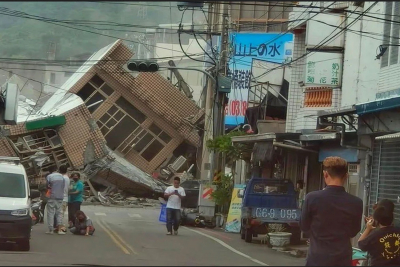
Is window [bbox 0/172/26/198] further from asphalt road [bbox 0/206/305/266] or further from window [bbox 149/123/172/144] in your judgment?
window [bbox 149/123/172/144]

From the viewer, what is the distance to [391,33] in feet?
71.9

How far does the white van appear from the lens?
16.8m

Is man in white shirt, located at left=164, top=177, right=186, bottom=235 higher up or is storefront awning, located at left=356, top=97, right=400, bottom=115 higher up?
storefront awning, located at left=356, top=97, right=400, bottom=115

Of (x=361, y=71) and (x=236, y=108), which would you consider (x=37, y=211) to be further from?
(x=236, y=108)

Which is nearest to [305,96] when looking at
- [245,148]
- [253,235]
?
[245,148]

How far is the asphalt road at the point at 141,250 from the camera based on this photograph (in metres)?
15.1

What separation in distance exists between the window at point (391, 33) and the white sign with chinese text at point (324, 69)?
13.2ft

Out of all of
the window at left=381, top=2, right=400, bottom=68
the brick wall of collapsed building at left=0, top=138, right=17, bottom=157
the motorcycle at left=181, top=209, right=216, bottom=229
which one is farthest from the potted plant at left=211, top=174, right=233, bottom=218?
the brick wall of collapsed building at left=0, top=138, right=17, bottom=157

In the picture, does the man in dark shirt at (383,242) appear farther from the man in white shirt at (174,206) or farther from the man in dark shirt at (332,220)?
the man in white shirt at (174,206)

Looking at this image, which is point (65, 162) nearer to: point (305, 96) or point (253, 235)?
point (305, 96)

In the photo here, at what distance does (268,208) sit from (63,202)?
5.53 metres

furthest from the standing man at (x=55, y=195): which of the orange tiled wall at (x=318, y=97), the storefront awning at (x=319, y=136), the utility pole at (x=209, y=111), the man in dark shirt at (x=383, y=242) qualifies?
the man in dark shirt at (x=383, y=242)

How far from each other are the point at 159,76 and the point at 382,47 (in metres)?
28.5

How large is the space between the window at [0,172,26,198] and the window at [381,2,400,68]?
→ 9.62 metres
